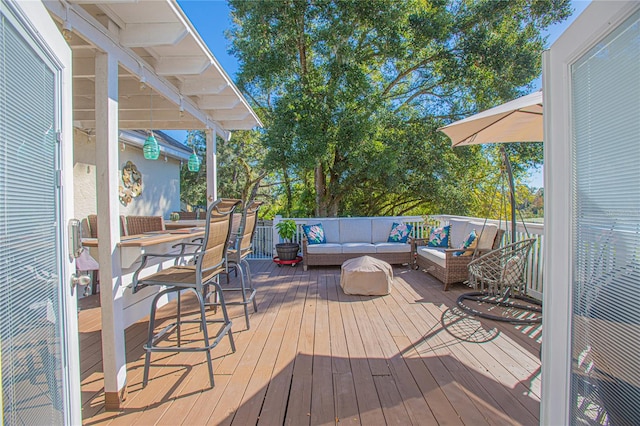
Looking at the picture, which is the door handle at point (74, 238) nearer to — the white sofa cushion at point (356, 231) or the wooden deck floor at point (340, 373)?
the wooden deck floor at point (340, 373)

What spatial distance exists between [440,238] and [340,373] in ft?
13.0

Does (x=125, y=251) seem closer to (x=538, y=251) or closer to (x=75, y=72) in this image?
(x=75, y=72)

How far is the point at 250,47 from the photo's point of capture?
770cm

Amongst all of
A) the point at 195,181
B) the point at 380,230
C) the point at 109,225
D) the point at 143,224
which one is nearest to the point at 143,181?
the point at 143,224

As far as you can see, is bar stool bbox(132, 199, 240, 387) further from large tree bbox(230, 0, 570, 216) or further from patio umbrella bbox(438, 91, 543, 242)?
large tree bbox(230, 0, 570, 216)

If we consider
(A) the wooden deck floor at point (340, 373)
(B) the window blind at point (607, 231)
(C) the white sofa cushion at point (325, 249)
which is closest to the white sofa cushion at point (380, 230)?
(C) the white sofa cushion at point (325, 249)

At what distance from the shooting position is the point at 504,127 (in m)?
4.06

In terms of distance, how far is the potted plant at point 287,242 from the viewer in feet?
21.7

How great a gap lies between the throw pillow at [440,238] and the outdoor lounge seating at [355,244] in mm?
462

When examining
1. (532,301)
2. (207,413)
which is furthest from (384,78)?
(207,413)

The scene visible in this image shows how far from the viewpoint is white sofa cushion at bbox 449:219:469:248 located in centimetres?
549

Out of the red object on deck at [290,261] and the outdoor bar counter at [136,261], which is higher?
the outdoor bar counter at [136,261]

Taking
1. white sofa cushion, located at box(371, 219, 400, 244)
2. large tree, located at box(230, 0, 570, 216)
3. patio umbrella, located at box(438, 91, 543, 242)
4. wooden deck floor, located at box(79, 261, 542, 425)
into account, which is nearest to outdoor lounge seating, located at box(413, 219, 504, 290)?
patio umbrella, located at box(438, 91, 543, 242)

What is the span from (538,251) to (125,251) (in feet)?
14.9
